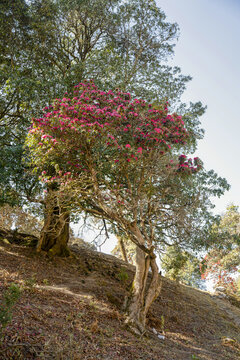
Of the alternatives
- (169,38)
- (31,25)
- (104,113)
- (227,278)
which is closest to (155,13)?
(169,38)

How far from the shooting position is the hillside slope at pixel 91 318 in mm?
4719

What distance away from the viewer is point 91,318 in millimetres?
6793

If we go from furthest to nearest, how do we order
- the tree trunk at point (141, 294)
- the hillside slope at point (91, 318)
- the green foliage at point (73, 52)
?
the green foliage at point (73, 52)
the tree trunk at point (141, 294)
the hillside slope at point (91, 318)

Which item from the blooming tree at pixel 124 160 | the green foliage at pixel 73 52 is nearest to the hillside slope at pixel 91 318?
the blooming tree at pixel 124 160

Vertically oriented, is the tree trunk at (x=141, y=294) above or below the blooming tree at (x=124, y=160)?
below

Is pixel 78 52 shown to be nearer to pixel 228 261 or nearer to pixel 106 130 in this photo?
pixel 106 130

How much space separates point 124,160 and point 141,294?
4.47 meters

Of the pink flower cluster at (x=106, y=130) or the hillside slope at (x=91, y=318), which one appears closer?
the hillside slope at (x=91, y=318)

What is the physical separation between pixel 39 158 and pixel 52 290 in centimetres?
418

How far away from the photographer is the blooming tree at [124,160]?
8.09 metres

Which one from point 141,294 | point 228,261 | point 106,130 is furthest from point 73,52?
point 228,261

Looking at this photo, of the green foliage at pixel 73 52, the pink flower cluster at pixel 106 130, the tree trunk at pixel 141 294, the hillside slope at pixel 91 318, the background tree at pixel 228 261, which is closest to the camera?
the hillside slope at pixel 91 318

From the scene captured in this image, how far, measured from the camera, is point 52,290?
314 inches

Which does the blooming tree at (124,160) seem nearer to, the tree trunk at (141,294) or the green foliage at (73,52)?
the tree trunk at (141,294)
